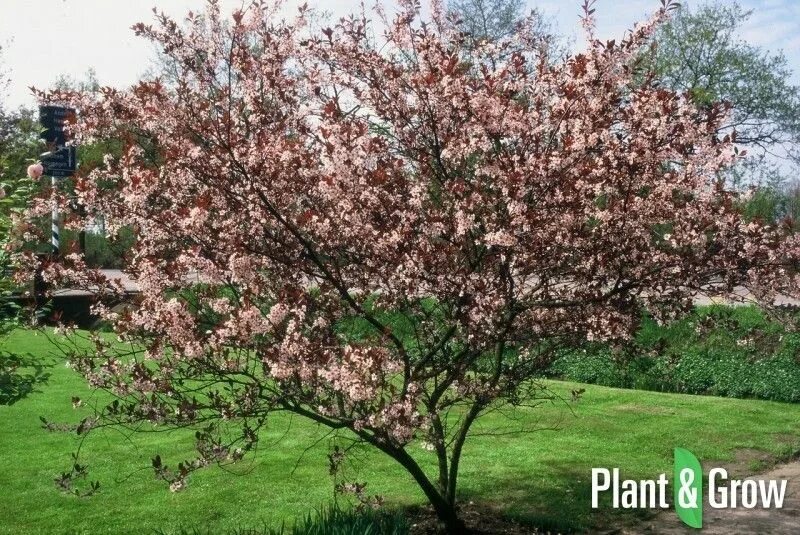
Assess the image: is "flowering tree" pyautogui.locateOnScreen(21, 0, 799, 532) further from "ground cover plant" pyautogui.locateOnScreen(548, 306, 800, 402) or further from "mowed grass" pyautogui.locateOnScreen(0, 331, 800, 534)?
"ground cover plant" pyautogui.locateOnScreen(548, 306, 800, 402)

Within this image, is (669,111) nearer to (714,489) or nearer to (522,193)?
(522,193)

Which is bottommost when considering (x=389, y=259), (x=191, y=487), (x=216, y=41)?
(x=191, y=487)

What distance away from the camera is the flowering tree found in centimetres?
594

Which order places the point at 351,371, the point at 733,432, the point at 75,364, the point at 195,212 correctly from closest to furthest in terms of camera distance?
the point at 351,371, the point at 195,212, the point at 75,364, the point at 733,432

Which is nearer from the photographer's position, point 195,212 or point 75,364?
point 195,212

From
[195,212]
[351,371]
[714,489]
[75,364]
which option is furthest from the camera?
[714,489]

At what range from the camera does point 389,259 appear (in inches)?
240

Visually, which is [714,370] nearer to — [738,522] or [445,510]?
[738,522]

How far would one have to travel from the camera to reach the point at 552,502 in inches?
333

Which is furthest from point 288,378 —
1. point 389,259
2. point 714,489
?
point 714,489

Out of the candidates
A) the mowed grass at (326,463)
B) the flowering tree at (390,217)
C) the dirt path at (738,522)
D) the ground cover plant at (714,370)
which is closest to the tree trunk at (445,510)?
the flowering tree at (390,217)

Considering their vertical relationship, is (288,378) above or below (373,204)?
below

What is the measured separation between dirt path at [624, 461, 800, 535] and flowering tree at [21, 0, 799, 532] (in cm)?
195

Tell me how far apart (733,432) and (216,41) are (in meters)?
8.78
